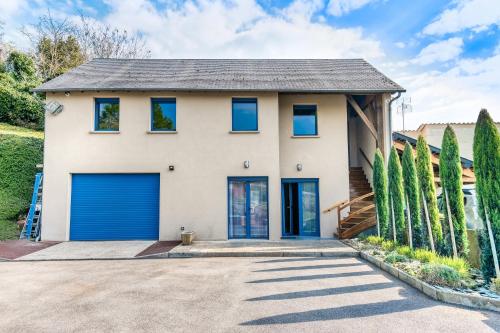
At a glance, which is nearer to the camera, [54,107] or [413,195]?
[413,195]

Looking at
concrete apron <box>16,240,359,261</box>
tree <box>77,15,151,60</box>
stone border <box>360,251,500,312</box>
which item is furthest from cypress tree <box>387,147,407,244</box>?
tree <box>77,15,151,60</box>

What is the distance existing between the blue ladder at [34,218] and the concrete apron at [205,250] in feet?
4.97

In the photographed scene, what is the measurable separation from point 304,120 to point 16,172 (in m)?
12.0

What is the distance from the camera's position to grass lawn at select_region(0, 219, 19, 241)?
9945 millimetres

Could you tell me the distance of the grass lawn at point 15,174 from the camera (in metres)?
10.8

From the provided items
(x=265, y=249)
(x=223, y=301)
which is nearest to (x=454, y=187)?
(x=265, y=249)

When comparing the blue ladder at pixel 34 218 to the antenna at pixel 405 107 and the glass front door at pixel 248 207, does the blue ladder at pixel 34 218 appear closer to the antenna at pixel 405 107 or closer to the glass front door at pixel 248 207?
the glass front door at pixel 248 207

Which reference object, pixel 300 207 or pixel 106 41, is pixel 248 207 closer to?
pixel 300 207

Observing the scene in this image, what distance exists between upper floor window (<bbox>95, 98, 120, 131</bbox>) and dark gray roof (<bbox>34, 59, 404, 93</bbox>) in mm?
627

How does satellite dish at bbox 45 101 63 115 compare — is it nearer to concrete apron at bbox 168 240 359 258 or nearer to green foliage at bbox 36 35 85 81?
concrete apron at bbox 168 240 359 258

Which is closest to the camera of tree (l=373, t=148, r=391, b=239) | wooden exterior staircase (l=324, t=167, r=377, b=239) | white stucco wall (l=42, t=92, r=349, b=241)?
tree (l=373, t=148, r=391, b=239)

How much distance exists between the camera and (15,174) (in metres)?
11.5

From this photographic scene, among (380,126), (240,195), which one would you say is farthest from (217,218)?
(380,126)

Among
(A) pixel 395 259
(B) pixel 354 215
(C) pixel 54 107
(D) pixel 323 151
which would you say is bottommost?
(A) pixel 395 259
